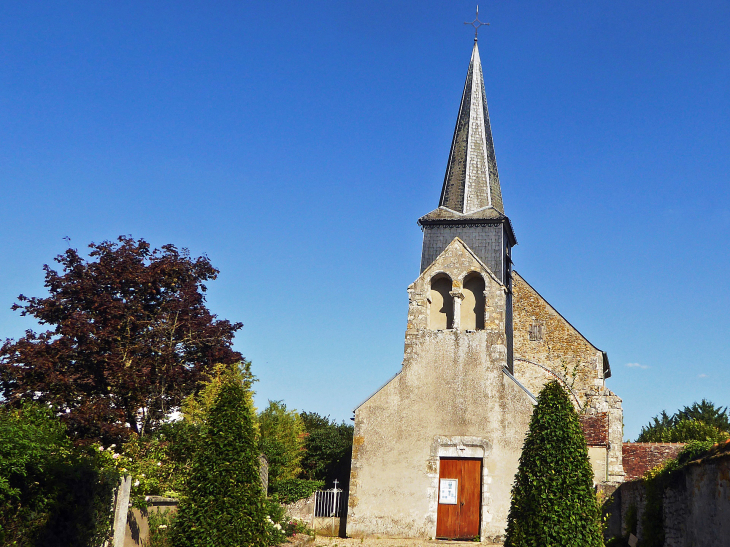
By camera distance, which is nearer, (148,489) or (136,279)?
(148,489)

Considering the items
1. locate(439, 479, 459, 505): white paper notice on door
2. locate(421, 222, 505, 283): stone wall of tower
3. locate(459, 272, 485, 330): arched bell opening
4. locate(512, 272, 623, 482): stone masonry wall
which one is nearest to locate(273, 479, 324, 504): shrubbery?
locate(439, 479, 459, 505): white paper notice on door

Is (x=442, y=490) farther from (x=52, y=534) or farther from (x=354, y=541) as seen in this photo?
(x=52, y=534)

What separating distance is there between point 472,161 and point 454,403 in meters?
8.04

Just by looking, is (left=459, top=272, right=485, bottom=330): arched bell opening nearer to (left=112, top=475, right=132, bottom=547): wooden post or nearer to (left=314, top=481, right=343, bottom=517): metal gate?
(left=314, top=481, right=343, bottom=517): metal gate

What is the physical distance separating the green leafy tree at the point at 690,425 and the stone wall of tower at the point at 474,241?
1402cm

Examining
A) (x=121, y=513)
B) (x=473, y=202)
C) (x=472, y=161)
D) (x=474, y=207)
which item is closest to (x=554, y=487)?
(x=121, y=513)

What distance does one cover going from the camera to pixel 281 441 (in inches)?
771

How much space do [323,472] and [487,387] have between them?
23.1 feet

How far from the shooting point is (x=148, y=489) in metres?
11.5

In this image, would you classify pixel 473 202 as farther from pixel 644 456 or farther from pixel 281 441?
pixel 644 456

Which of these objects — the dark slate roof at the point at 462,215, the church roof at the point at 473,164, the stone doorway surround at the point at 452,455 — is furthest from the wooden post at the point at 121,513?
the church roof at the point at 473,164

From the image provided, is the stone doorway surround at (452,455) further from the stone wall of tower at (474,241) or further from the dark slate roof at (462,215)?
the dark slate roof at (462,215)

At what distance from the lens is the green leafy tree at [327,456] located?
2053cm

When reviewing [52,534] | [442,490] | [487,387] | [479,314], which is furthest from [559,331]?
[52,534]
